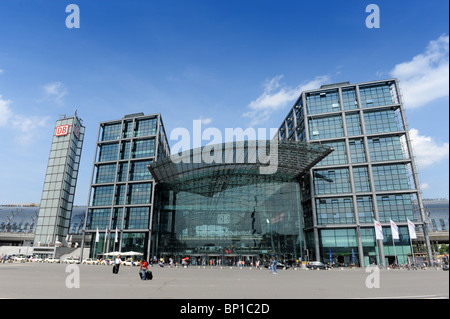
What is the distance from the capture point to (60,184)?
8819cm

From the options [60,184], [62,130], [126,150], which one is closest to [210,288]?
[126,150]

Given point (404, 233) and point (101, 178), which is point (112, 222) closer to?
point (101, 178)

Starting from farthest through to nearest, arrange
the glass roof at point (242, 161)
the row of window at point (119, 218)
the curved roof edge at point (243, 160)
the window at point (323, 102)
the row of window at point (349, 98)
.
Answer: the row of window at point (119, 218) → the window at point (323, 102) → the row of window at point (349, 98) → the glass roof at point (242, 161) → the curved roof edge at point (243, 160)

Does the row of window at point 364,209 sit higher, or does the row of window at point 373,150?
the row of window at point 373,150

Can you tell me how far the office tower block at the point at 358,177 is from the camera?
5438 cm

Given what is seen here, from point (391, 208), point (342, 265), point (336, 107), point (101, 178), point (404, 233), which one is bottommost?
point (342, 265)

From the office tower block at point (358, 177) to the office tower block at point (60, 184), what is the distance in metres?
71.2

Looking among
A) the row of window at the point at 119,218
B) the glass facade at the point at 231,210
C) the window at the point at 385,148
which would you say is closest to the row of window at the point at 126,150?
the glass facade at the point at 231,210

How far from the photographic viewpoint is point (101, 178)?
70438mm

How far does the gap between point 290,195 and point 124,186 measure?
38801 mm

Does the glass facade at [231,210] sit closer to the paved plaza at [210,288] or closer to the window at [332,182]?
the window at [332,182]

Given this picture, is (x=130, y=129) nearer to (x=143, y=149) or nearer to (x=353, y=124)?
(x=143, y=149)

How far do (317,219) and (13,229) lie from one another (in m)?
132
